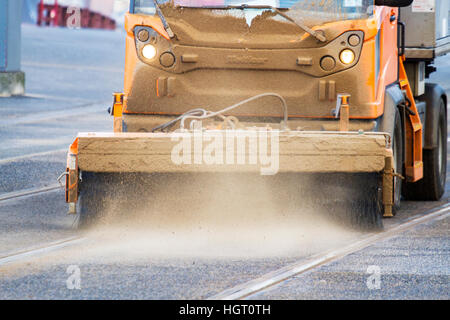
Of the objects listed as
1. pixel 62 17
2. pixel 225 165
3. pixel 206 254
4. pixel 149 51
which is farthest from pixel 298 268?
pixel 62 17

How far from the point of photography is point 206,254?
787 centimetres

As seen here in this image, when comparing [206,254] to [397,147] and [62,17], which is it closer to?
[397,147]

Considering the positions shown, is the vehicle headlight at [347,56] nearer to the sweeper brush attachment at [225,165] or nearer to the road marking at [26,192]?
the sweeper brush attachment at [225,165]

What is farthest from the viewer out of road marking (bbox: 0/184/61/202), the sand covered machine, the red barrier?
the red barrier

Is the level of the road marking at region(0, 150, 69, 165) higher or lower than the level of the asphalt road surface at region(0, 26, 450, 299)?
higher

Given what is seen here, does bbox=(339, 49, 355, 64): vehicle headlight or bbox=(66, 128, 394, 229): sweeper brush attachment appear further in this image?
bbox=(339, 49, 355, 64): vehicle headlight

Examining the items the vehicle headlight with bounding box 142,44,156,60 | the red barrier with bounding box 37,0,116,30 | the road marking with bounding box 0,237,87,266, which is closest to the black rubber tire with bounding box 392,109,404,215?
the vehicle headlight with bounding box 142,44,156,60

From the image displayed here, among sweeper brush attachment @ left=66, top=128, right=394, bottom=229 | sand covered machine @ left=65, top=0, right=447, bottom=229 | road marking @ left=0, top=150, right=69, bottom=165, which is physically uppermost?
sand covered machine @ left=65, top=0, right=447, bottom=229

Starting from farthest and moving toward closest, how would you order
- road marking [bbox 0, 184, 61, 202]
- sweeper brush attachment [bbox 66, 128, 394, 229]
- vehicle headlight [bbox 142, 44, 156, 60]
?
road marking [bbox 0, 184, 61, 202] < vehicle headlight [bbox 142, 44, 156, 60] < sweeper brush attachment [bbox 66, 128, 394, 229]

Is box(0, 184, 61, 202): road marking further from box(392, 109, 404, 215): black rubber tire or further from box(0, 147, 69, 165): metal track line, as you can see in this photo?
box(392, 109, 404, 215): black rubber tire

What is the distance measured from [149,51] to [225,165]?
171cm

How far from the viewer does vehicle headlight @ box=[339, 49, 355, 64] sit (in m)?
9.33

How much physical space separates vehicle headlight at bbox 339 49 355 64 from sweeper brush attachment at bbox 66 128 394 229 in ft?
3.49
